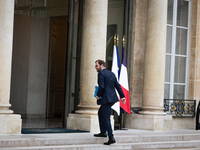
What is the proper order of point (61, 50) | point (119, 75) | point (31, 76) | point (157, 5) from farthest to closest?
point (61, 50), point (31, 76), point (157, 5), point (119, 75)

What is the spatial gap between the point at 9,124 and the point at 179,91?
23.8 ft

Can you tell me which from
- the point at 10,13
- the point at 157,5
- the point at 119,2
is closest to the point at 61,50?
the point at 119,2

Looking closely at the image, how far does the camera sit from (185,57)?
14.5 m

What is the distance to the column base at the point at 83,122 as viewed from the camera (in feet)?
33.7

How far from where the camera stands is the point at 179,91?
46.9ft

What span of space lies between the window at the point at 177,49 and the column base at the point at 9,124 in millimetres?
6433

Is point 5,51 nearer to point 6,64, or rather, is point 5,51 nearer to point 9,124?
point 6,64

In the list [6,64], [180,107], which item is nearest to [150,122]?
[180,107]

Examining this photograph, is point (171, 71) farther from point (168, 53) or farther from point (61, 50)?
point (61, 50)

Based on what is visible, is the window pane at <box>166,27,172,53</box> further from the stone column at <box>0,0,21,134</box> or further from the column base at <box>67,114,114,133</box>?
the stone column at <box>0,0,21,134</box>

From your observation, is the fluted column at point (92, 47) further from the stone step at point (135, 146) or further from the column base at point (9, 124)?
the column base at point (9, 124)

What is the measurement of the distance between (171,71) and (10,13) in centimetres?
→ 685

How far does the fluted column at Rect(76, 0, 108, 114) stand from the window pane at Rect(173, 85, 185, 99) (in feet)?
15.0

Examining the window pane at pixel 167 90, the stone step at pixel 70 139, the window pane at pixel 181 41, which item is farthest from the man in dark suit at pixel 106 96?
the window pane at pixel 181 41
